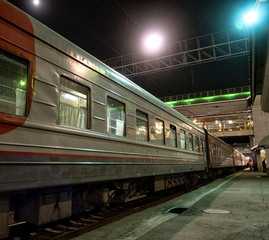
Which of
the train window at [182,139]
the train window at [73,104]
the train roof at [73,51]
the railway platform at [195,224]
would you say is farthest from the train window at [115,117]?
the train window at [182,139]

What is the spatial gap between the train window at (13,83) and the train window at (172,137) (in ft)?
16.8

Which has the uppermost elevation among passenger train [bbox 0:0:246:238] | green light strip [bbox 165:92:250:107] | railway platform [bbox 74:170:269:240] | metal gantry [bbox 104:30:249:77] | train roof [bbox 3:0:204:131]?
green light strip [bbox 165:92:250:107]

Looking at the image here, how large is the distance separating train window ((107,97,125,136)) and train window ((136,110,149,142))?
670 millimetres

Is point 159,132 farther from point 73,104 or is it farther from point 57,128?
point 57,128

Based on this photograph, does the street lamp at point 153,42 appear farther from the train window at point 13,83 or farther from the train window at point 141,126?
the train window at point 13,83

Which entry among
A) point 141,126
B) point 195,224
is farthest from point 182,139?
point 195,224

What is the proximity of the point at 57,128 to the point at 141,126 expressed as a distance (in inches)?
112

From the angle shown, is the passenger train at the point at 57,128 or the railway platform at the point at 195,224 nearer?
the passenger train at the point at 57,128

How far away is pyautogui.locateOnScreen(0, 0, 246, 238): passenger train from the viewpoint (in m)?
2.91

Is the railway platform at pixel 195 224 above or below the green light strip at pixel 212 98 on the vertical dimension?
below

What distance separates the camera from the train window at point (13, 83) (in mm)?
2951

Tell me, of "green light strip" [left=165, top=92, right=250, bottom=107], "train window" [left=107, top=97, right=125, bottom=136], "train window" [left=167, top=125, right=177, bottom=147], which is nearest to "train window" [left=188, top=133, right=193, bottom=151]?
"train window" [left=167, top=125, right=177, bottom=147]

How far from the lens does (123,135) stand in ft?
16.8

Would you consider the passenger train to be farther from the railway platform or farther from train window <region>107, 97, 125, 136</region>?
the railway platform
